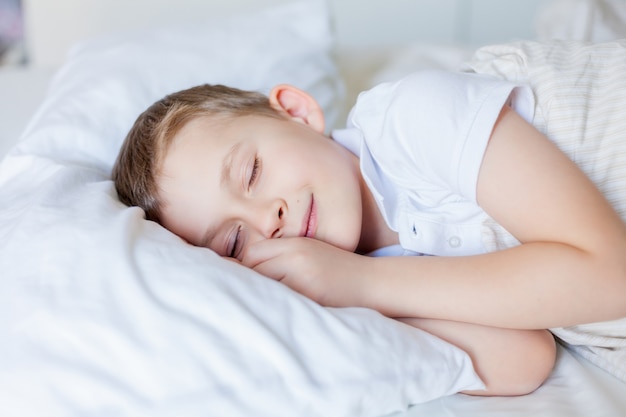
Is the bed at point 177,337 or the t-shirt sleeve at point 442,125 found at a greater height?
the t-shirt sleeve at point 442,125

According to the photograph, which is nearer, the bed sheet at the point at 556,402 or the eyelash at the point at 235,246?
the bed sheet at the point at 556,402

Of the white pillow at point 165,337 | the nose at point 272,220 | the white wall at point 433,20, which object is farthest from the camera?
the white wall at point 433,20

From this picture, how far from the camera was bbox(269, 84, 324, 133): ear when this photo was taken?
1.10 m

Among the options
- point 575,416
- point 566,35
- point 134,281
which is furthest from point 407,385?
point 566,35

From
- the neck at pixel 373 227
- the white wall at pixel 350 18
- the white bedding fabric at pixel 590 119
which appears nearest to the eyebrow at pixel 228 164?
the neck at pixel 373 227

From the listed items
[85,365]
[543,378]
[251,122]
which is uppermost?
[251,122]

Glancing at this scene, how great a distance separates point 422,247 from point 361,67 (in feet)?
3.04

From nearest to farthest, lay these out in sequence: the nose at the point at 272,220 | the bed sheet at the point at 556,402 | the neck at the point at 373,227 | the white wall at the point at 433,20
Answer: the bed sheet at the point at 556,402 < the nose at the point at 272,220 < the neck at the point at 373,227 < the white wall at the point at 433,20

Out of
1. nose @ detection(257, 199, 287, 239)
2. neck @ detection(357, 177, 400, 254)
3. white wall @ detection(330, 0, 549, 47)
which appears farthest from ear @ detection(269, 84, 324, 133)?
white wall @ detection(330, 0, 549, 47)

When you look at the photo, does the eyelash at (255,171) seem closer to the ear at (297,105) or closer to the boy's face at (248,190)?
the boy's face at (248,190)

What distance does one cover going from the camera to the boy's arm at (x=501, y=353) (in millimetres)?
810

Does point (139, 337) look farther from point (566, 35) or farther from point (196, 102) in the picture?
point (566, 35)

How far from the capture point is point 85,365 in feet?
2.09

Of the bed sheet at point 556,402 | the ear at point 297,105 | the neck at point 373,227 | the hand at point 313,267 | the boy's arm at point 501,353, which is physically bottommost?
the bed sheet at point 556,402
